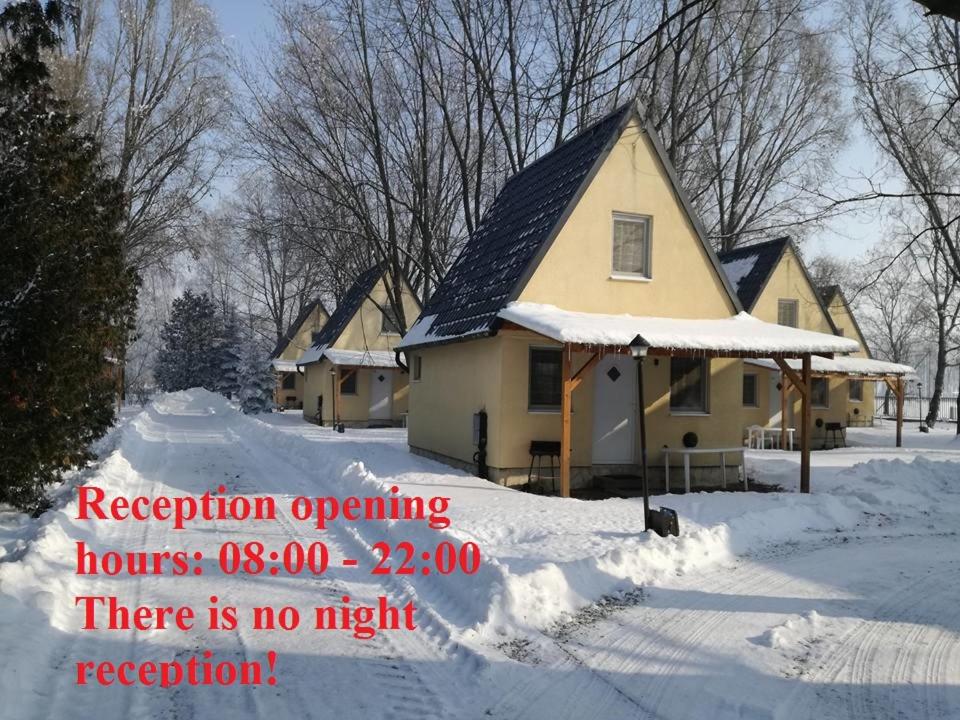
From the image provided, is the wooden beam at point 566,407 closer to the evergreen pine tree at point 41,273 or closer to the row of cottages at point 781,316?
the evergreen pine tree at point 41,273

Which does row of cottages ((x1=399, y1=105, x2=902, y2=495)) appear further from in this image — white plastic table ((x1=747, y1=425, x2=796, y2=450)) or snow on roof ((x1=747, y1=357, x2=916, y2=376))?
snow on roof ((x1=747, y1=357, x2=916, y2=376))

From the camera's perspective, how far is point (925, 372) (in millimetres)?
88625

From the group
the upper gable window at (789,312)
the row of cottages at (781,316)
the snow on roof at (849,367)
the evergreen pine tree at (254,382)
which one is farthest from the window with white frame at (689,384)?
the evergreen pine tree at (254,382)

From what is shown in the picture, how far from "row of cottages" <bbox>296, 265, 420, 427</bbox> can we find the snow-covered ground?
17386 millimetres

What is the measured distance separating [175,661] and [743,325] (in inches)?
440

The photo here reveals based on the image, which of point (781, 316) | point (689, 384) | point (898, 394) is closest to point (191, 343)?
point (781, 316)

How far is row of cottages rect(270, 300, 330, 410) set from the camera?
44984 mm

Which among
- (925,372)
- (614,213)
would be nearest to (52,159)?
(614,213)

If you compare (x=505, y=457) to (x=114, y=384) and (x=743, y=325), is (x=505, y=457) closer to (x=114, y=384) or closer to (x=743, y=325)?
(x=743, y=325)

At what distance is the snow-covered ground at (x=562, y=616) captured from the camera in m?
4.47

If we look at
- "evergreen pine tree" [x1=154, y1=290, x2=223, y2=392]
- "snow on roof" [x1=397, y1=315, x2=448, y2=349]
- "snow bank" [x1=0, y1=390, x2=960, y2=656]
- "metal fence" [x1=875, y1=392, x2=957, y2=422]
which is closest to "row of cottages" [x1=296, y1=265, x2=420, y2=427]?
"snow on roof" [x1=397, y1=315, x2=448, y2=349]

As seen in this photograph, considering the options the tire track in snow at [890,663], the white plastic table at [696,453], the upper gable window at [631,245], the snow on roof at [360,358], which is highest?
the upper gable window at [631,245]

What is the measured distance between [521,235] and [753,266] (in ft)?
50.8

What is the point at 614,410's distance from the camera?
13453mm
